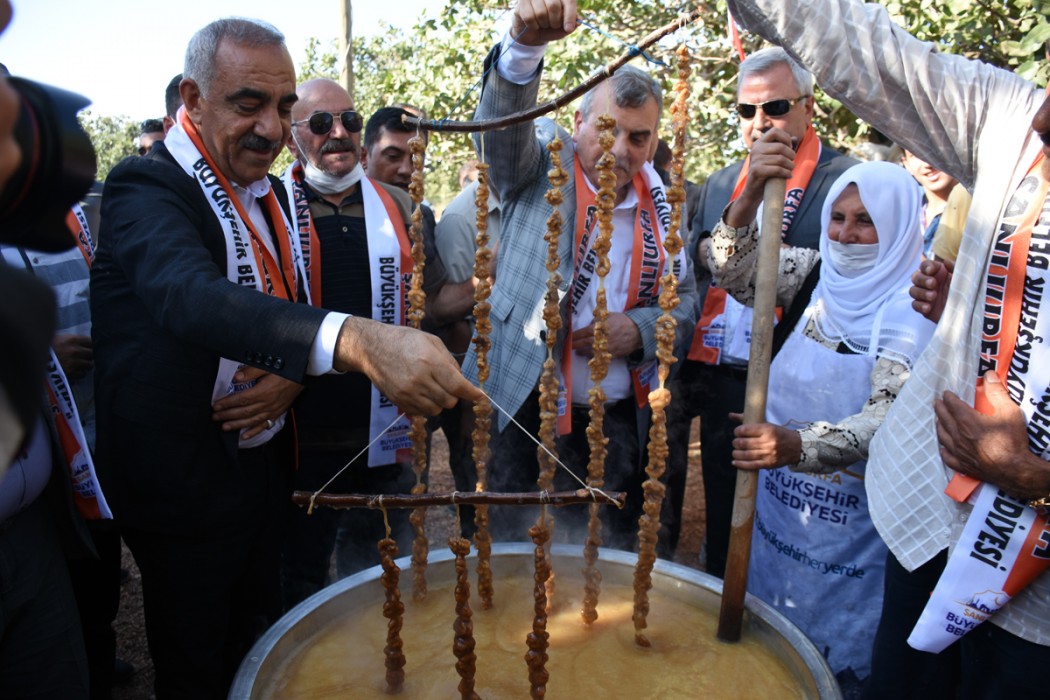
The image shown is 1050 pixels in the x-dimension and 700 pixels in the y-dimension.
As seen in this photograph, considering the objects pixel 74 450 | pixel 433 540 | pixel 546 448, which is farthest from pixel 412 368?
pixel 433 540

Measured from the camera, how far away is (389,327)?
1524mm

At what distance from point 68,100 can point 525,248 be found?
1.90 meters

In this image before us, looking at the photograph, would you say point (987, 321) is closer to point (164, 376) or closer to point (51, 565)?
point (164, 376)

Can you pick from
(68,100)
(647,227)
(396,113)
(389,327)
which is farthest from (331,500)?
(396,113)

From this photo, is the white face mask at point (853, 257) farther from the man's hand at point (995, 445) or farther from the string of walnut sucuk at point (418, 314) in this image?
the string of walnut sucuk at point (418, 314)

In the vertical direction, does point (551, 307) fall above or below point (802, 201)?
below

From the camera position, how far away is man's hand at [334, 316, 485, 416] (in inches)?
57.2

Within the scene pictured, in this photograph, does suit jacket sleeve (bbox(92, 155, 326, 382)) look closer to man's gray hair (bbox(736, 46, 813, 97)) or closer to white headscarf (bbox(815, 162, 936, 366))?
white headscarf (bbox(815, 162, 936, 366))

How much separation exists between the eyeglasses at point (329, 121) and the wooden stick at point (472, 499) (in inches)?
79.3

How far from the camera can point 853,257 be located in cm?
253

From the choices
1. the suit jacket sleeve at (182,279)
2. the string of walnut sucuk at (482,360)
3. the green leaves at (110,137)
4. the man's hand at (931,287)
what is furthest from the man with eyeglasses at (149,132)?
the green leaves at (110,137)

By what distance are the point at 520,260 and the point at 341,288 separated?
2.45 ft

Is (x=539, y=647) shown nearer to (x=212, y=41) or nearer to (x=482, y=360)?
(x=482, y=360)

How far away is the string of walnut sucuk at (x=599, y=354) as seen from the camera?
1990mm
